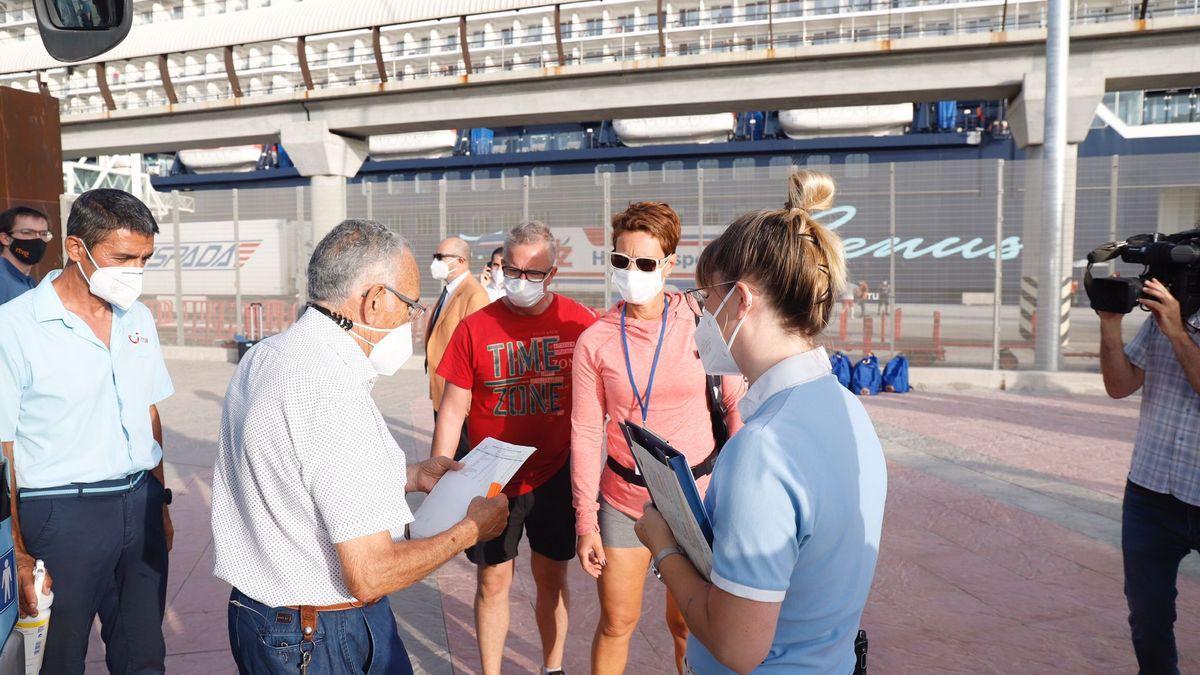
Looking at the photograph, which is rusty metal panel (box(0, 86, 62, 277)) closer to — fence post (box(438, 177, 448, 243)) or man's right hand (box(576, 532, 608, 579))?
man's right hand (box(576, 532, 608, 579))

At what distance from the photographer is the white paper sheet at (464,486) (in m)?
2.14

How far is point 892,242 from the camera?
1181cm

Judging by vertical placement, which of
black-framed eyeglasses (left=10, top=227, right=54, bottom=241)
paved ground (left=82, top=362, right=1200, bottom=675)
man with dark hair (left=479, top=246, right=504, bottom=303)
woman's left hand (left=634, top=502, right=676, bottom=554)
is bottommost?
paved ground (left=82, top=362, right=1200, bottom=675)

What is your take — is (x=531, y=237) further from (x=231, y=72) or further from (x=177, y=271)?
(x=231, y=72)

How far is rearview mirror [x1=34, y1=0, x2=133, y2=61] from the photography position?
2754mm

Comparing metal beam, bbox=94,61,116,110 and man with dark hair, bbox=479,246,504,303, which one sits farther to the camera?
metal beam, bbox=94,61,116,110

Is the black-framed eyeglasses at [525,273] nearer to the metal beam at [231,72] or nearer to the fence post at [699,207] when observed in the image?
the fence post at [699,207]

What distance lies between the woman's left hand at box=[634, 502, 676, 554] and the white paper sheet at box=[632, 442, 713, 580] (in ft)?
0.06

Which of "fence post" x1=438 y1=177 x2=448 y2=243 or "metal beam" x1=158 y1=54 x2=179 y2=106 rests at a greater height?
"metal beam" x1=158 y1=54 x2=179 y2=106

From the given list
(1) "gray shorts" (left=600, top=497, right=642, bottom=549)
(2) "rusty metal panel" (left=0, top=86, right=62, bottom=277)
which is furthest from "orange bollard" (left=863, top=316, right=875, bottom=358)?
(2) "rusty metal panel" (left=0, top=86, right=62, bottom=277)

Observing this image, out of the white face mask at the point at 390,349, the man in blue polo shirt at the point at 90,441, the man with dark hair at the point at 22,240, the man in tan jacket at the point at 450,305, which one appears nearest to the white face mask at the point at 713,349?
the white face mask at the point at 390,349

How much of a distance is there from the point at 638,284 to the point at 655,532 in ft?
4.98

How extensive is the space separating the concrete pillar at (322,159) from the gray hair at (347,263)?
1468 cm

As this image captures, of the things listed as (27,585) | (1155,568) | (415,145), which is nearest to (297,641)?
(27,585)
